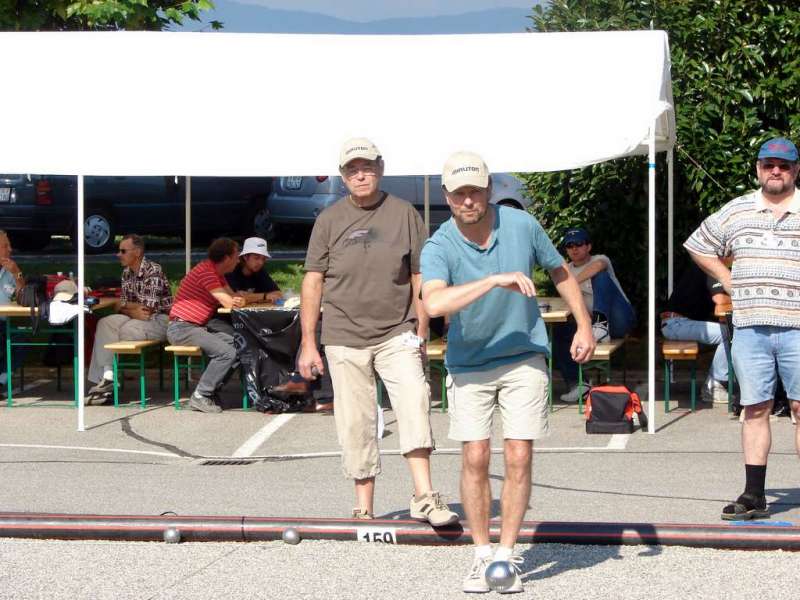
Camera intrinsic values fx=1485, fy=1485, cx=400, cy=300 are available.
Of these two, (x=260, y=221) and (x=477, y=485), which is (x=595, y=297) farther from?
(x=260, y=221)

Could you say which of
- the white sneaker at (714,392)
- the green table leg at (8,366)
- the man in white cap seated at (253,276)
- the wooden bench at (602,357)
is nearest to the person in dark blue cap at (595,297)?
the wooden bench at (602,357)

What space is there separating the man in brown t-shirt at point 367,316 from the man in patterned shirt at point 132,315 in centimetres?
549

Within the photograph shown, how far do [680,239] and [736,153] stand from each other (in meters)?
0.98

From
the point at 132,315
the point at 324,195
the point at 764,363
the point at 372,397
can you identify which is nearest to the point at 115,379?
the point at 132,315

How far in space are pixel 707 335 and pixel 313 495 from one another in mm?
4464

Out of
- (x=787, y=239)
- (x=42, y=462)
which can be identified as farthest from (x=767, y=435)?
(x=42, y=462)

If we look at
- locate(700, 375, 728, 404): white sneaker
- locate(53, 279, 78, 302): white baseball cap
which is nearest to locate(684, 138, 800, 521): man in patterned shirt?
locate(700, 375, 728, 404): white sneaker

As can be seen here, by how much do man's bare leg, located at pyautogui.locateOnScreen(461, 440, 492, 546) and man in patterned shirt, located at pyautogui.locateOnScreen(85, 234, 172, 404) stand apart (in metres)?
6.71

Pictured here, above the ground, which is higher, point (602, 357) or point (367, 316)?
point (367, 316)

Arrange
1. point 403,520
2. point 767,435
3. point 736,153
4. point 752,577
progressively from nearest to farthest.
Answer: point 752,577
point 403,520
point 767,435
point 736,153

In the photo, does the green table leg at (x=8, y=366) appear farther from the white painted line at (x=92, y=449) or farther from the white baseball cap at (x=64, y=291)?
the white painted line at (x=92, y=449)

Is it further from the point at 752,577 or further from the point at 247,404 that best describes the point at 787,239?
the point at 247,404

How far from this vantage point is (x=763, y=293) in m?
7.22

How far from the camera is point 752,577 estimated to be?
603 cm
